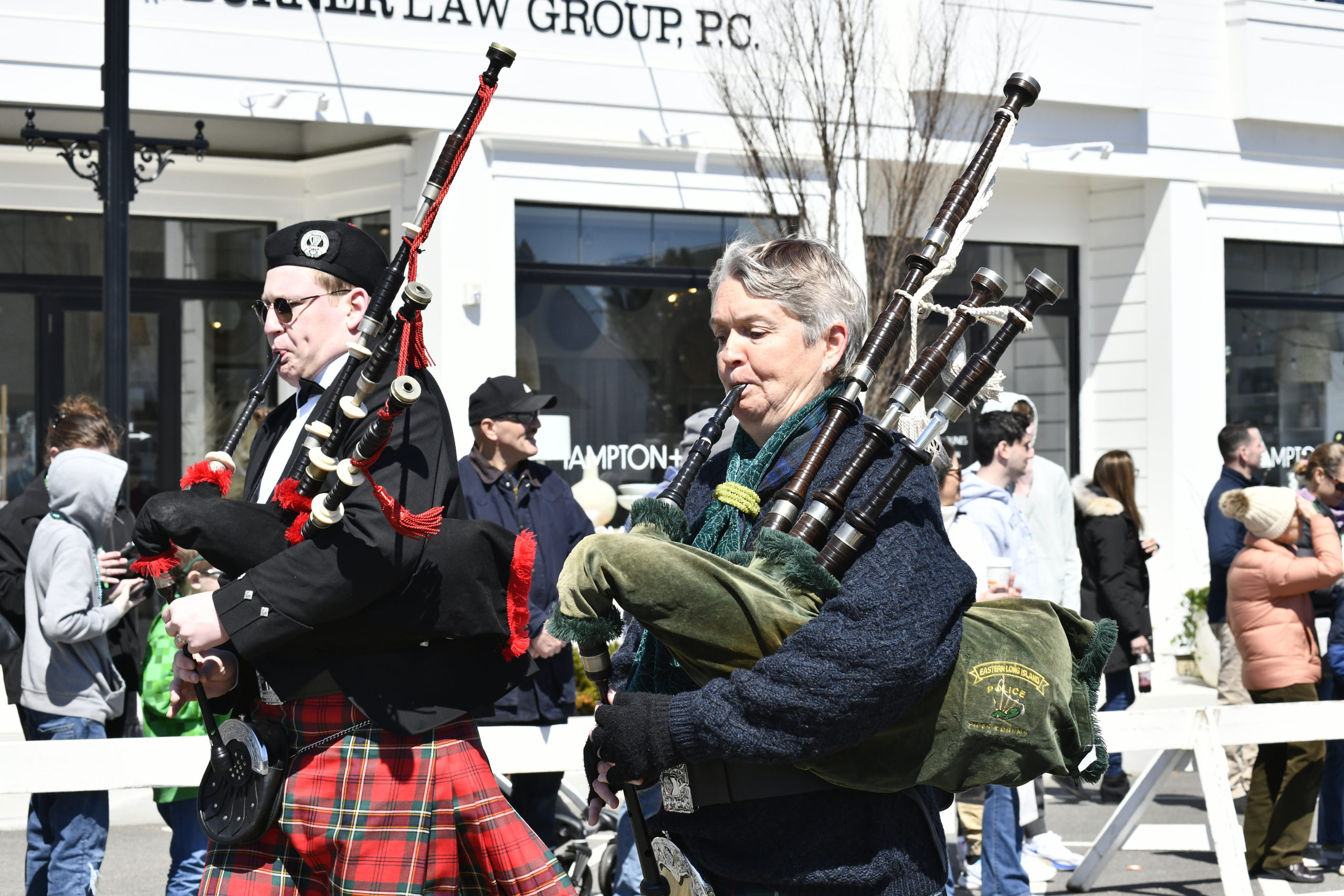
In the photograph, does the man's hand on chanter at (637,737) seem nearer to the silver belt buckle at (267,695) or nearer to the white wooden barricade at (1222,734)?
the silver belt buckle at (267,695)

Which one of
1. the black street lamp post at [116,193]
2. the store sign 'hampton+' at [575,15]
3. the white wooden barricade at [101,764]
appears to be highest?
the store sign 'hampton+' at [575,15]

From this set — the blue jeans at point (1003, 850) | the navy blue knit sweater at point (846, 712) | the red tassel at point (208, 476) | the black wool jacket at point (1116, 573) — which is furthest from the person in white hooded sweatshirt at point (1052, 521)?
the navy blue knit sweater at point (846, 712)

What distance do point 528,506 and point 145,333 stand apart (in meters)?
6.42

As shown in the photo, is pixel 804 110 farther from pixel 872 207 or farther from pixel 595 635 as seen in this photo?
pixel 595 635

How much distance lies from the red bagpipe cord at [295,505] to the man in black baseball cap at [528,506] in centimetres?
305

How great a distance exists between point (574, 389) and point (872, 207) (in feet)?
9.69

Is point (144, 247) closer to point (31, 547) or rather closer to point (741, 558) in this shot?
point (31, 547)

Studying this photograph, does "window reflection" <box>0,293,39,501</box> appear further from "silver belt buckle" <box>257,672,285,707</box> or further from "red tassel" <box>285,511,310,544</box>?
"red tassel" <box>285,511,310,544</box>

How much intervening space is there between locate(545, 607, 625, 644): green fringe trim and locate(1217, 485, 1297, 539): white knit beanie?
5101 millimetres

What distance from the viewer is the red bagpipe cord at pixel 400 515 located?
2844 mm

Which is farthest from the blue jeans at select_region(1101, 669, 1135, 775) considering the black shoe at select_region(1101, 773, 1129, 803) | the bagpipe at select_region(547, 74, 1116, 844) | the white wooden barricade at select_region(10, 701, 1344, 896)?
the bagpipe at select_region(547, 74, 1116, 844)

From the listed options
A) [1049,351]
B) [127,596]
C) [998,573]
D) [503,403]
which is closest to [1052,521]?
[998,573]

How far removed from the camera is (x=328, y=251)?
3.32 meters

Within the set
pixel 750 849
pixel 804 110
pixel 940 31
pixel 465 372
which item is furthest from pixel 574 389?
pixel 750 849
